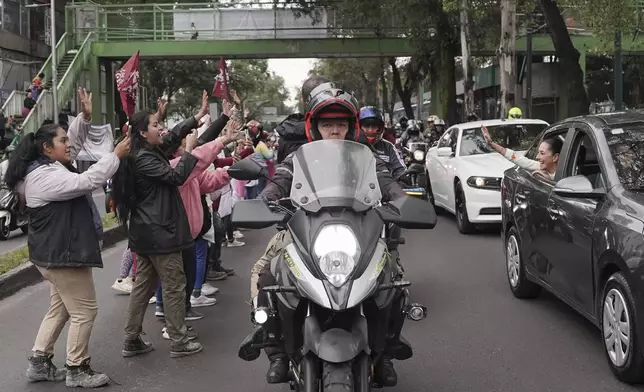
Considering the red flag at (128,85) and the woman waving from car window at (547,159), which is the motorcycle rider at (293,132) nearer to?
the woman waving from car window at (547,159)

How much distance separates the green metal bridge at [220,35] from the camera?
1184 inches

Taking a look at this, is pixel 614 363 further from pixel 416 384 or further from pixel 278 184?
pixel 278 184

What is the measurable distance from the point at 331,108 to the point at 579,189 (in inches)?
74.2

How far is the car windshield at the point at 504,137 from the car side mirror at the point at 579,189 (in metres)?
6.96

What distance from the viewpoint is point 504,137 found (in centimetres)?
1220

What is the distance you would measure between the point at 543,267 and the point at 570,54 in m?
14.6

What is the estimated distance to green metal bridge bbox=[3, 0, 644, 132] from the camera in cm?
3006

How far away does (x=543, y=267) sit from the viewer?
6.29m

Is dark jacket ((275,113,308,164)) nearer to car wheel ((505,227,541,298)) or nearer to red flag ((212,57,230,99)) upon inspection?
car wheel ((505,227,541,298))

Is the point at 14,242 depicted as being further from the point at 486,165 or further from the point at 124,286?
the point at 486,165

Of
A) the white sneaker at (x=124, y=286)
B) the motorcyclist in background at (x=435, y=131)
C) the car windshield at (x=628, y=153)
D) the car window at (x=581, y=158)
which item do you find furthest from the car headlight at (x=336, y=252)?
the motorcyclist in background at (x=435, y=131)

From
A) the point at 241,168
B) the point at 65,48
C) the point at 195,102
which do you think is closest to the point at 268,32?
the point at 65,48

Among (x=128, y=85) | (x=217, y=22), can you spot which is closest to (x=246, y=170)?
(x=128, y=85)

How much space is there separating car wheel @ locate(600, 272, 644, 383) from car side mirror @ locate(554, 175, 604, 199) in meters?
0.57
